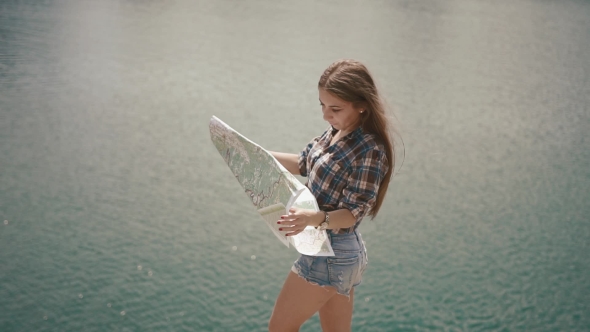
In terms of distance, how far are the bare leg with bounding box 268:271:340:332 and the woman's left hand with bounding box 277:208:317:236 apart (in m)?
0.25

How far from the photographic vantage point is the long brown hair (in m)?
1.59

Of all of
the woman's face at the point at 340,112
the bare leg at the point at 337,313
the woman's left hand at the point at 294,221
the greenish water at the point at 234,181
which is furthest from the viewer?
Result: the greenish water at the point at 234,181

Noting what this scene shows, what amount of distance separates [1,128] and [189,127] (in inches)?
44.9

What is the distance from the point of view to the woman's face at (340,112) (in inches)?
63.6

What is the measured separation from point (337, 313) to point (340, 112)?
1.80 feet

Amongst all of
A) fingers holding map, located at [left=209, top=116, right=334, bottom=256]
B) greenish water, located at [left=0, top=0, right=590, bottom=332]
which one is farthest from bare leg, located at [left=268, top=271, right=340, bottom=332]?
greenish water, located at [left=0, top=0, right=590, bottom=332]

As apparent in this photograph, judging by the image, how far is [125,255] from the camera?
9.21ft

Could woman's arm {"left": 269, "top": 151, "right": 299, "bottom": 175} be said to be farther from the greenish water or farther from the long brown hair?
the greenish water

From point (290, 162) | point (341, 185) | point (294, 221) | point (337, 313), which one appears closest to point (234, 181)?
point (290, 162)

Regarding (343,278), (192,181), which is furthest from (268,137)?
(343,278)

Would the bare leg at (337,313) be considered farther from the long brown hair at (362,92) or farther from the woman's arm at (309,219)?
the long brown hair at (362,92)

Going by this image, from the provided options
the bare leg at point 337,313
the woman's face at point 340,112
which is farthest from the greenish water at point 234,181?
the woman's face at point 340,112

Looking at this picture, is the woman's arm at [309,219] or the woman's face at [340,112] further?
the woman's face at [340,112]

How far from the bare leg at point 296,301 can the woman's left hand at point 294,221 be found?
250mm
